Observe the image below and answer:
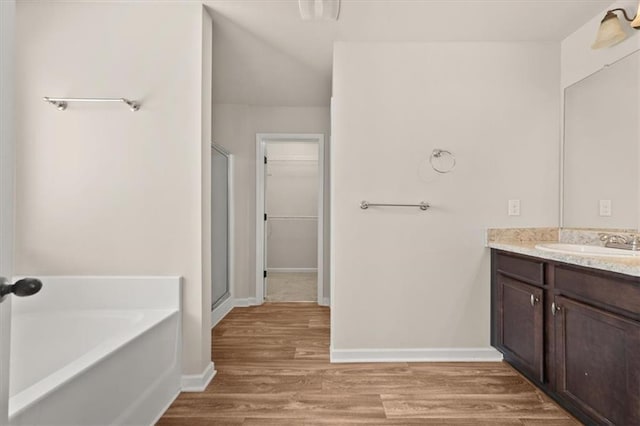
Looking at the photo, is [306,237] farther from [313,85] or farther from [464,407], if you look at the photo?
[464,407]

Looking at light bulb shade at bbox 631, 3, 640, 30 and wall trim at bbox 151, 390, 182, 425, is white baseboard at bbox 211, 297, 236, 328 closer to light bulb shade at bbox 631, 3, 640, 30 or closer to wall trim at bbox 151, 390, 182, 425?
wall trim at bbox 151, 390, 182, 425

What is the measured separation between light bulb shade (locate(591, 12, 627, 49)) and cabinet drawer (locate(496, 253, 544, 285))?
1.37 metres

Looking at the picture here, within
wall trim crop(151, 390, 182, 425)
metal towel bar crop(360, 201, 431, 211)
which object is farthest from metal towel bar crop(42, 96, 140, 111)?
wall trim crop(151, 390, 182, 425)

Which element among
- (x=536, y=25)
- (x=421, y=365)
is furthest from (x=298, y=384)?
(x=536, y=25)

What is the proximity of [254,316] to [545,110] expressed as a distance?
10.2 ft

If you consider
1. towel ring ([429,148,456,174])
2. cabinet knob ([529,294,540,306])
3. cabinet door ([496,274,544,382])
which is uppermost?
towel ring ([429,148,456,174])

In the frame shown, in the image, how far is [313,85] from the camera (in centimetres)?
324

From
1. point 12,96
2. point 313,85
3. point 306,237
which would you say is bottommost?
point 306,237

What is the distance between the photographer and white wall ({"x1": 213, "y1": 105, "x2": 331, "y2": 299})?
3805 mm

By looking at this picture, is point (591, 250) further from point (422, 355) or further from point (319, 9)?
point (319, 9)

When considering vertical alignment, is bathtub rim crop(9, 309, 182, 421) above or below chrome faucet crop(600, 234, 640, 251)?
below

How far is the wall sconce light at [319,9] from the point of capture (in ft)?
6.27

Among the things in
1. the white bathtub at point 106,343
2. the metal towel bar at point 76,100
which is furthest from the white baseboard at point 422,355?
the metal towel bar at point 76,100

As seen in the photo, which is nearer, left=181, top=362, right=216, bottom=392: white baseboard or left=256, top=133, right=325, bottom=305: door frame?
left=181, top=362, right=216, bottom=392: white baseboard
